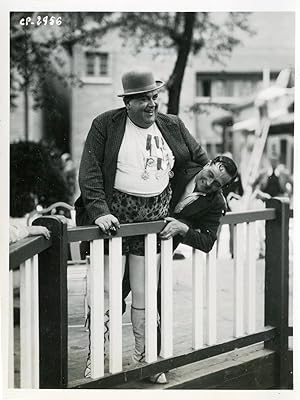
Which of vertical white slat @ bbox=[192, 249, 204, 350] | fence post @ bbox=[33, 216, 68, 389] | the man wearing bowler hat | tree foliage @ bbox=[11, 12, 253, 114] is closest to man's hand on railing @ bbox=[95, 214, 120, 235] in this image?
the man wearing bowler hat

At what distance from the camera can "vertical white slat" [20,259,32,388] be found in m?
1.39

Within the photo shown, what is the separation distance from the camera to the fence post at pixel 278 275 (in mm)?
1766

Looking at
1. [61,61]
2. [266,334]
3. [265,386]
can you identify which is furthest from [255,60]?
[265,386]

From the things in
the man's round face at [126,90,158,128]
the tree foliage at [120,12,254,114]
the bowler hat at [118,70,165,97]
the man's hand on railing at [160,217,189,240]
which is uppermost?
the tree foliage at [120,12,254,114]

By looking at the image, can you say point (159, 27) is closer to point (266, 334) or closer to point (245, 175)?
point (245, 175)

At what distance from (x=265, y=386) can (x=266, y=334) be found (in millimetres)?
165

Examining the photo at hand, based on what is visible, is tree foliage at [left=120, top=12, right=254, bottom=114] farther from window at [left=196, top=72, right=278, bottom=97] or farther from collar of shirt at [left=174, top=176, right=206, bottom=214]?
collar of shirt at [left=174, top=176, right=206, bottom=214]

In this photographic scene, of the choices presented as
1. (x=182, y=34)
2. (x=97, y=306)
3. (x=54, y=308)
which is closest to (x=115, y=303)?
(x=97, y=306)

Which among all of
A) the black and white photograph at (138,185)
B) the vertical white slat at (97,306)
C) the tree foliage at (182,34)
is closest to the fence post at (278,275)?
the black and white photograph at (138,185)

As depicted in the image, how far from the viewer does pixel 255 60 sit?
A: 5.43 feet

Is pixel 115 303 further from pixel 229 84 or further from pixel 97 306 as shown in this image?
pixel 229 84

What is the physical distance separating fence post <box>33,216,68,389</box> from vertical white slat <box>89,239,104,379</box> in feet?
0.22

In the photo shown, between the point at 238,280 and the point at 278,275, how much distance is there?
0.14 meters

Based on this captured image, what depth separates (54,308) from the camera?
4.80 feet
